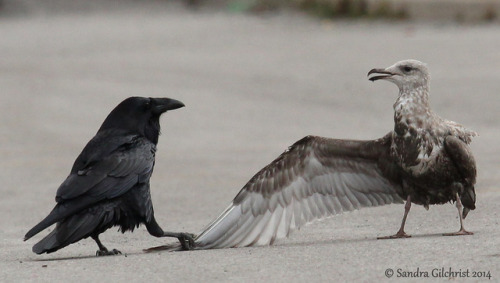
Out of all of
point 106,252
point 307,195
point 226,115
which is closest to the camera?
point 106,252

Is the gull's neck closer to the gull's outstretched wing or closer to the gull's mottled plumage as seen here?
the gull's mottled plumage

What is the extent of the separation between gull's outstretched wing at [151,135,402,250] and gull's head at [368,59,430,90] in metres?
0.43

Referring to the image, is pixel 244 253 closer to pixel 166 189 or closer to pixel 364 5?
pixel 166 189

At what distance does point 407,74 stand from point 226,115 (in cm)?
873

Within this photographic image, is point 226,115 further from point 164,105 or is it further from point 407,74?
point 407,74

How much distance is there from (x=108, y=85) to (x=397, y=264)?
13412 mm

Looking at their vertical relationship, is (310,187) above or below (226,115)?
above

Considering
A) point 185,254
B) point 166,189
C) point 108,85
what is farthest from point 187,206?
point 108,85

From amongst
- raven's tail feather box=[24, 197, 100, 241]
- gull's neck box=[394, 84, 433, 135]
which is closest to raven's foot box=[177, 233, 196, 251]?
raven's tail feather box=[24, 197, 100, 241]

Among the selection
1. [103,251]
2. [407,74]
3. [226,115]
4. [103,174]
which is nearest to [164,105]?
[103,174]

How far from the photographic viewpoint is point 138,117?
8.33 m

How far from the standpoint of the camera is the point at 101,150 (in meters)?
7.95

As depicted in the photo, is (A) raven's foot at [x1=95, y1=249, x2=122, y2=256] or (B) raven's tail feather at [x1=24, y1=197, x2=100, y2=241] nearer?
(B) raven's tail feather at [x1=24, y1=197, x2=100, y2=241]

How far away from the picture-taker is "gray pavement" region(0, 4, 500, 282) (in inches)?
279
